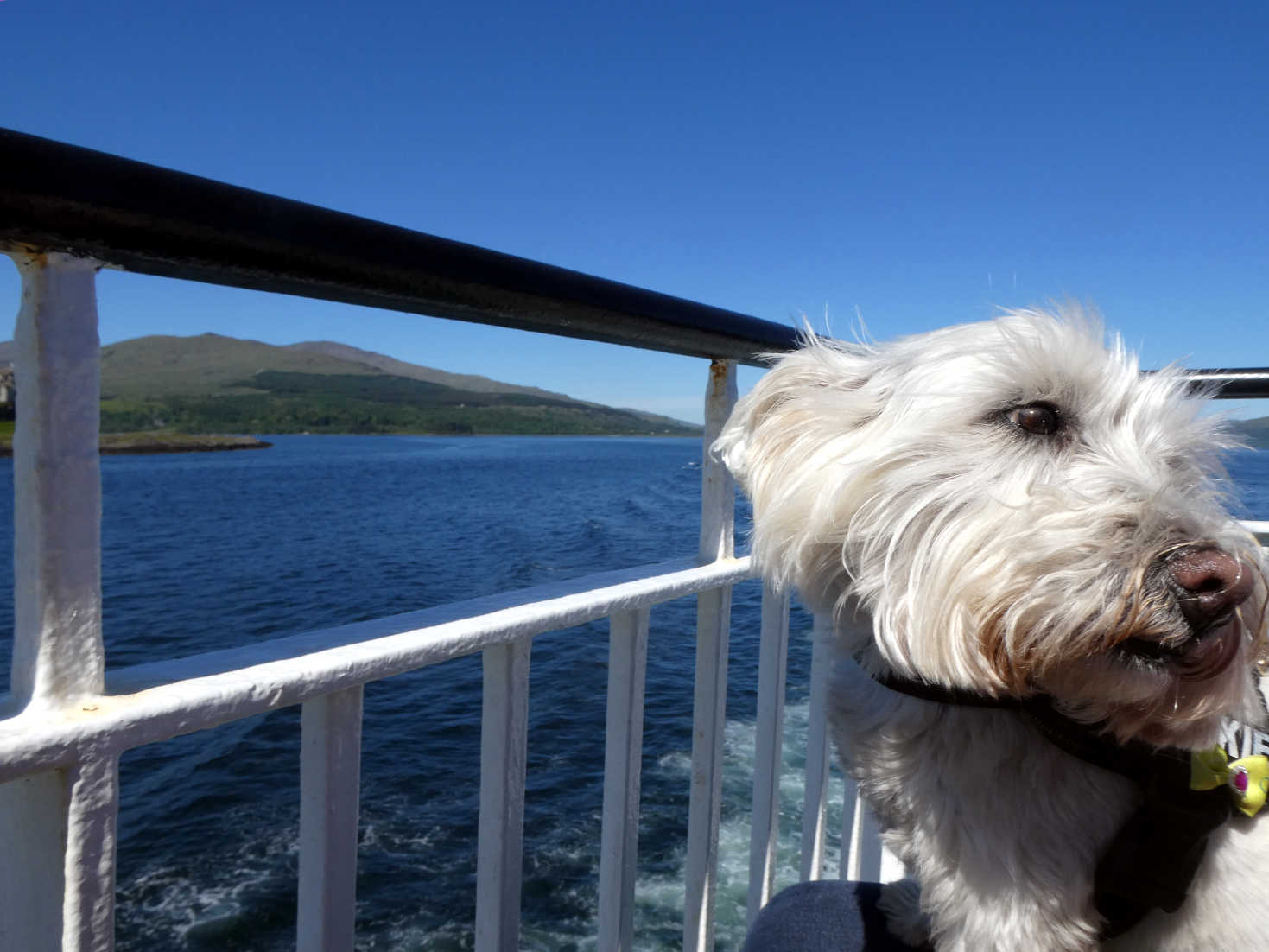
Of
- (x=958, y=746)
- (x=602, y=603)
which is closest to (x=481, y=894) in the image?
(x=602, y=603)

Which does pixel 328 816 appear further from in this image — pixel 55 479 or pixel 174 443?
pixel 174 443

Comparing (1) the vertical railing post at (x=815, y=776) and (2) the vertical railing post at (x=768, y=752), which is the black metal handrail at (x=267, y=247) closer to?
(2) the vertical railing post at (x=768, y=752)

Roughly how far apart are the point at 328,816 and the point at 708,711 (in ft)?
2.97

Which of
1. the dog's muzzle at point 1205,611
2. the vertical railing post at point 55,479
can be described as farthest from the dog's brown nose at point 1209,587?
the vertical railing post at point 55,479

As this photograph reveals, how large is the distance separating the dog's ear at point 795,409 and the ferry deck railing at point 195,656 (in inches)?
6.7

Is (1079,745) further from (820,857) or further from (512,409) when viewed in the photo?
(512,409)

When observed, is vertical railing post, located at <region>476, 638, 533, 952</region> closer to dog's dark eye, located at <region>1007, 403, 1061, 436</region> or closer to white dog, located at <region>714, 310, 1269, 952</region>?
white dog, located at <region>714, 310, 1269, 952</region>

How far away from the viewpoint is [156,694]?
0.76 metres

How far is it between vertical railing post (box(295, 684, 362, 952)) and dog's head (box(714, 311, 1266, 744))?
26.1 inches

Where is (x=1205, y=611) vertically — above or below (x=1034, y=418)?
below

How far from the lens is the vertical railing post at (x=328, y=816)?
3.13 feet

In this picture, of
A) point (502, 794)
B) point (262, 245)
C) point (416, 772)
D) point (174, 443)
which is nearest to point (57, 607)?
point (262, 245)

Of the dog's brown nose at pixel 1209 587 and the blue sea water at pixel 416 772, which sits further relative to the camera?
the blue sea water at pixel 416 772

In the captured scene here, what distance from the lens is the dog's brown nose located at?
906mm
